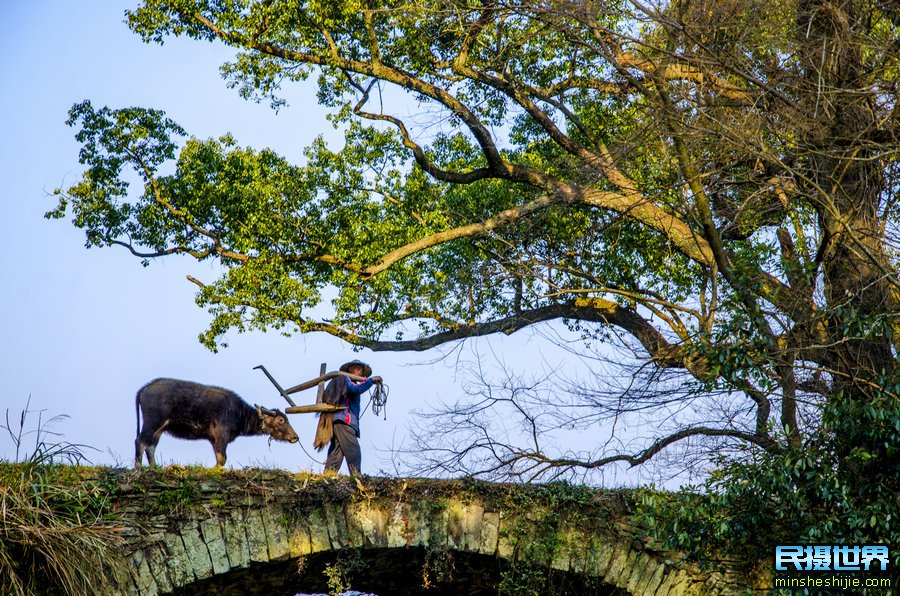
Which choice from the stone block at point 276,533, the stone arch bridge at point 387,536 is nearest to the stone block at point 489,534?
the stone arch bridge at point 387,536

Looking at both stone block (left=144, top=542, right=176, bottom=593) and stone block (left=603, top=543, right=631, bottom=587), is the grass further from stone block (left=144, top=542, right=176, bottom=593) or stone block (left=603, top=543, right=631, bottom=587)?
stone block (left=603, top=543, right=631, bottom=587)

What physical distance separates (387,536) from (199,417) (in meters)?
2.28

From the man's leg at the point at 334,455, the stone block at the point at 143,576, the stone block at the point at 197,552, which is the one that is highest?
the man's leg at the point at 334,455

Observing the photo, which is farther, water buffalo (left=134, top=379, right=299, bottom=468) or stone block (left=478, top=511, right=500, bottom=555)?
water buffalo (left=134, top=379, right=299, bottom=468)

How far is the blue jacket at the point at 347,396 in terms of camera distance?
31.0 feet

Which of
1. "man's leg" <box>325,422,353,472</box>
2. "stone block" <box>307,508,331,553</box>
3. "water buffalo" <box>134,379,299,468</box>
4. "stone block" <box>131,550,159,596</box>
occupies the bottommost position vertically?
"stone block" <box>131,550,159,596</box>

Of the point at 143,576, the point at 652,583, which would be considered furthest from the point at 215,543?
the point at 652,583

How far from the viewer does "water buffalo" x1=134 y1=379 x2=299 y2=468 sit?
9516mm

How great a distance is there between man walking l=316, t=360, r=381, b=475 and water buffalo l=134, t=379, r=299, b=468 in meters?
0.97

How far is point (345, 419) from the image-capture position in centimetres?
944

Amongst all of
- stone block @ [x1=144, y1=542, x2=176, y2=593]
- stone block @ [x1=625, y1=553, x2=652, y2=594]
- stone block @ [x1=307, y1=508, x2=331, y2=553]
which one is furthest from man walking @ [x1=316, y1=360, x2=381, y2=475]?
stone block @ [x1=625, y1=553, x2=652, y2=594]

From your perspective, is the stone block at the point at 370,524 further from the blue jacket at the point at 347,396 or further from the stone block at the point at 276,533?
the blue jacket at the point at 347,396

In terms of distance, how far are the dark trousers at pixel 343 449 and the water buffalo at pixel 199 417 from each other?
102 centimetres

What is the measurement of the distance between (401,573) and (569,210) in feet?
18.6
